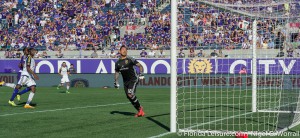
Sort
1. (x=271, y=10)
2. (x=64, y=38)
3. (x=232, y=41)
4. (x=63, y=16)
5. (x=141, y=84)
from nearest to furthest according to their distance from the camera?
(x=271, y=10) → (x=232, y=41) → (x=141, y=84) → (x=64, y=38) → (x=63, y=16)

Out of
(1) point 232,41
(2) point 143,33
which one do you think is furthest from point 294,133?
(2) point 143,33

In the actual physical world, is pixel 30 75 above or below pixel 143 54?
below

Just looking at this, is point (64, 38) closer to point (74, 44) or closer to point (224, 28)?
point (74, 44)

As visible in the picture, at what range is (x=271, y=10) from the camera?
18.5 metres

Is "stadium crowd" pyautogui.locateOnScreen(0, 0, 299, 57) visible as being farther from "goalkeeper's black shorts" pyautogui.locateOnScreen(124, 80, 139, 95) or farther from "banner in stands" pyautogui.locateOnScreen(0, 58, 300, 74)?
"goalkeeper's black shorts" pyautogui.locateOnScreen(124, 80, 139, 95)

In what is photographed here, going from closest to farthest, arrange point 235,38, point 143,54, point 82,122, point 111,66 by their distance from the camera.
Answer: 1. point 82,122
2. point 235,38
3. point 143,54
4. point 111,66

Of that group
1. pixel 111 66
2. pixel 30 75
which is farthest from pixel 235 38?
pixel 111 66

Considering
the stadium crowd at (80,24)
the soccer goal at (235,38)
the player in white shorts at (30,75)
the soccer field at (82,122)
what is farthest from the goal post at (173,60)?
the stadium crowd at (80,24)

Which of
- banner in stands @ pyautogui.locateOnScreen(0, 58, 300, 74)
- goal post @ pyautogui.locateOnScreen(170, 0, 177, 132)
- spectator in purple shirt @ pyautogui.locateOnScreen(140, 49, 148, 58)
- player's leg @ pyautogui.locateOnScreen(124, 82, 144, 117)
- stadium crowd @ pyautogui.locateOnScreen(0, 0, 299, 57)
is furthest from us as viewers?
stadium crowd @ pyautogui.locateOnScreen(0, 0, 299, 57)

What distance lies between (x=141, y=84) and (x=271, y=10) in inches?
997

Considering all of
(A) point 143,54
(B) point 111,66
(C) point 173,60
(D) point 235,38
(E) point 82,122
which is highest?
(D) point 235,38

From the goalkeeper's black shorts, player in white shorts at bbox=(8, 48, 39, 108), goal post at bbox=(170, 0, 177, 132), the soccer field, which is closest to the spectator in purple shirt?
player in white shorts at bbox=(8, 48, 39, 108)

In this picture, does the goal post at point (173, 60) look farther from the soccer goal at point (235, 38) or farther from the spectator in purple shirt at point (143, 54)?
the spectator in purple shirt at point (143, 54)

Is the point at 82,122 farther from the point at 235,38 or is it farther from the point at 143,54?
the point at 143,54
